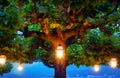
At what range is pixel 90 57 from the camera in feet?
58.0

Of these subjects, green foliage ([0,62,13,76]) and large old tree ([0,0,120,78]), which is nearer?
large old tree ([0,0,120,78])

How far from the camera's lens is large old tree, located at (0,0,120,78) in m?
10.6

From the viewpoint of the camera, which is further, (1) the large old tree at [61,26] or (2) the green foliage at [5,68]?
(2) the green foliage at [5,68]

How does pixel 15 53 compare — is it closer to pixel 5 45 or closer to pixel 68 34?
pixel 68 34

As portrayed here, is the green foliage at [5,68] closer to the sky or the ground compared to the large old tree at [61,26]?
closer to the sky

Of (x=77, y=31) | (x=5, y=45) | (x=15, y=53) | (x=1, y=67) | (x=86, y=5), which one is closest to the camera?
(x=86, y=5)

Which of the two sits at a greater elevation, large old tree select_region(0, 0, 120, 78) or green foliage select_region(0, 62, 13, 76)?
green foliage select_region(0, 62, 13, 76)

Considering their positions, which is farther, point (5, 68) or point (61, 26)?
point (5, 68)

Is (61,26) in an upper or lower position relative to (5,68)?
lower

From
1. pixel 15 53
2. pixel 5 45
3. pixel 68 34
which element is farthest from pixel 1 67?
pixel 5 45

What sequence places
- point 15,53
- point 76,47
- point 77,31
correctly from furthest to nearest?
point 76,47 → point 15,53 → point 77,31

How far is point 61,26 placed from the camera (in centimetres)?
1404

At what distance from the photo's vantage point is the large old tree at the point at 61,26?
1055 cm

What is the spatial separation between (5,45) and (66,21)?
2.75 meters
